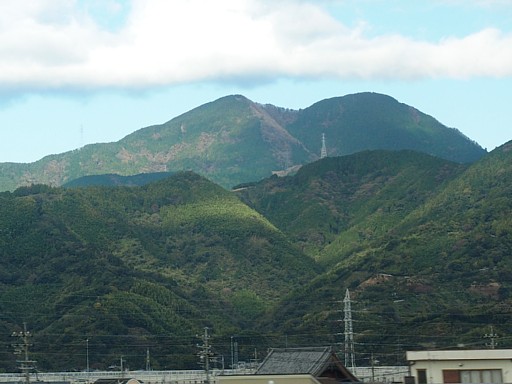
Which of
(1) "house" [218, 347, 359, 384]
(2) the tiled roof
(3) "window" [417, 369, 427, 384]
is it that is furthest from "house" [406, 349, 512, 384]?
(2) the tiled roof

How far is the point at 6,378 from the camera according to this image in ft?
550

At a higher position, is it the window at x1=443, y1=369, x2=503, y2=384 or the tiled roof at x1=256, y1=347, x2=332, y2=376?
the tiled roof at x1=256, y1=347, x2=332, y2=376

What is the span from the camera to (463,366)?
69.3 metres

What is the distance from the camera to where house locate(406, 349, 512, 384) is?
68.5m

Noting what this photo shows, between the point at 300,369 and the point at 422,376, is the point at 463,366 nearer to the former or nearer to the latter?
the point at 422,376

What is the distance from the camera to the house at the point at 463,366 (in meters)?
68.5

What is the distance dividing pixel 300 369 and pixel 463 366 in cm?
1434

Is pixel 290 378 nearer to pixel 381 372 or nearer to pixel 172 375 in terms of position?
pixel 381 372

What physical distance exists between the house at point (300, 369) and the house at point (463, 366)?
6.21 m

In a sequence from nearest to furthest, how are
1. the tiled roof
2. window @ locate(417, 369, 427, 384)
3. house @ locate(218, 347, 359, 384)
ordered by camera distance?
window @ locate(417, 369, 427, 384) → house @ locate(218, 347, 359, 384) → the tiled roof

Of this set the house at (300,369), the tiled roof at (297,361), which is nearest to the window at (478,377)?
the house at (300,369)

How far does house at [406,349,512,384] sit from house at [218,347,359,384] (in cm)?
621

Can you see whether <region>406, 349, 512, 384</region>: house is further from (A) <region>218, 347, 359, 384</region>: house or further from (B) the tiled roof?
(B) the tiled roof

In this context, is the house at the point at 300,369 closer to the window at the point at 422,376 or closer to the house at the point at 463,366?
the window at the point at 422,376
